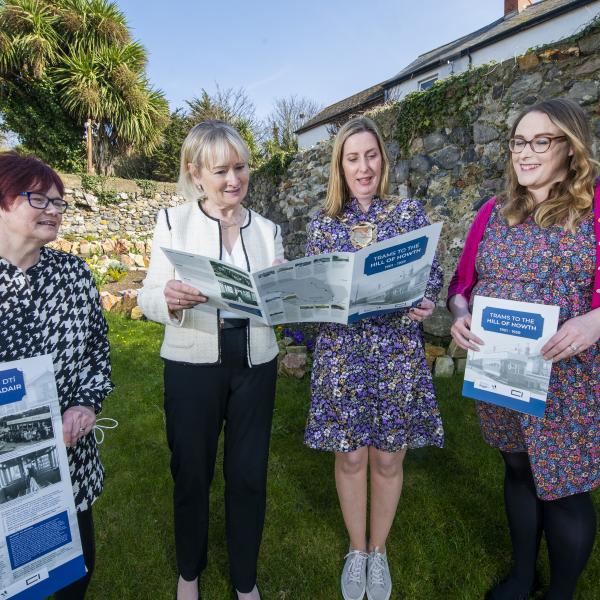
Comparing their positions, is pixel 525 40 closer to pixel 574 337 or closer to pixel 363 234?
pixel 363 234

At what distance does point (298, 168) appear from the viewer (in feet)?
22.4

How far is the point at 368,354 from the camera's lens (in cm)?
176

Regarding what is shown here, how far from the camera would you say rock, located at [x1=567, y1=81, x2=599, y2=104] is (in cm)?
330

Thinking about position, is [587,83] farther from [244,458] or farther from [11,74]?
[11,74]

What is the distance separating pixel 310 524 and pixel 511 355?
156 cm

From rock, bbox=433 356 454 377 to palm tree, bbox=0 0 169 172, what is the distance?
1413cm

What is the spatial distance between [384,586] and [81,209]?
39.4 feet

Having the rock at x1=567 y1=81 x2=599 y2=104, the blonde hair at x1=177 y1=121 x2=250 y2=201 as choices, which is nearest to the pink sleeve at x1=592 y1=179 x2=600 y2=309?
the blonde hair at x1=177 y1=121 x2=250 y2=201

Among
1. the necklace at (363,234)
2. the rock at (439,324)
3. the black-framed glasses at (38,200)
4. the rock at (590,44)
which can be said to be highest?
the rock at (590,44)

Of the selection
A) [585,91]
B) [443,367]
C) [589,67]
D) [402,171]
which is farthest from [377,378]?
[402,171]

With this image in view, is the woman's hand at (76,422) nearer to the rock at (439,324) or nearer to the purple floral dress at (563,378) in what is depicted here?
the purple floral dress at (563,378)

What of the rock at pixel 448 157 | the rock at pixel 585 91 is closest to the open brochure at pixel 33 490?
the rock at pixel 585 91

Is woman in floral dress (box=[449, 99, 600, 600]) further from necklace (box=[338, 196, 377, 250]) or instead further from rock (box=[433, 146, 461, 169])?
rock (box=[433, 146, 461, 169])

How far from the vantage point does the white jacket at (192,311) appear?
5.21 feet
